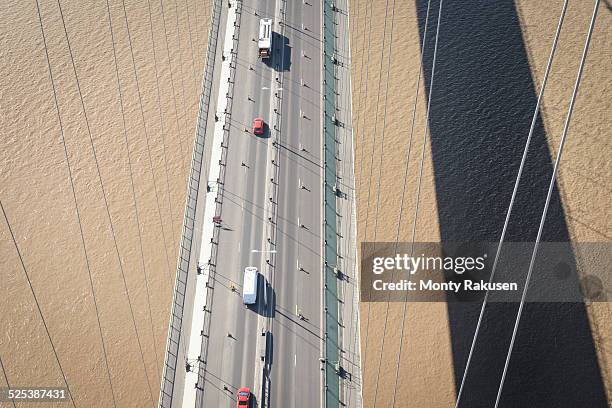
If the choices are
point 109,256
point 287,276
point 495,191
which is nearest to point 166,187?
point 109,256

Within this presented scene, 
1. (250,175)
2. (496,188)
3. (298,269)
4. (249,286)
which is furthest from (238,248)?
(496,188)

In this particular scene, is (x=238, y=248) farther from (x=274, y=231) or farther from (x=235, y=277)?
(x=274, y=231)

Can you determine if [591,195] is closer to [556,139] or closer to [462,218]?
[556,139]

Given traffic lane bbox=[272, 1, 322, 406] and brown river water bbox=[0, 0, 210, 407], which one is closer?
traffic lane bbox=[272, 1, 322, 406]

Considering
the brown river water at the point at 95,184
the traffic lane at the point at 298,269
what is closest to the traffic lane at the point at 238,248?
the traffic lane at the point at 298,269

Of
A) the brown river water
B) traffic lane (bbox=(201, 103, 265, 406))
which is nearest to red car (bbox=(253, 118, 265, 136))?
traffic lane (bbox=(201, 103, 265, 406))

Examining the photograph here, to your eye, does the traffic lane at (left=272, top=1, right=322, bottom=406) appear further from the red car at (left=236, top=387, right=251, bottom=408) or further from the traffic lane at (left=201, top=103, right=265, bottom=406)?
the traffic lane at (left=201, top=103, right=265, bottom=406)
